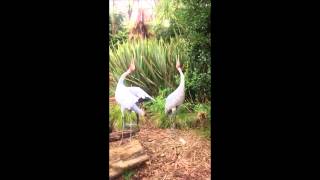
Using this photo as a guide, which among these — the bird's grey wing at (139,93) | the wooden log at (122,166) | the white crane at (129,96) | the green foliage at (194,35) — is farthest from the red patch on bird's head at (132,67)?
the wooden log at (122,166)

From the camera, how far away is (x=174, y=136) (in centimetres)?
340

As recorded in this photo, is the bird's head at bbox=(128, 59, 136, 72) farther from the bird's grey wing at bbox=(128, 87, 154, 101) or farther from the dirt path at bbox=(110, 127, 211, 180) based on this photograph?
the dirt path at bbox=(110, 127, 211, 180)

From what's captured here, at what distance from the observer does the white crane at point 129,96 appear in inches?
131

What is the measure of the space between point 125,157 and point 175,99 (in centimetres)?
64

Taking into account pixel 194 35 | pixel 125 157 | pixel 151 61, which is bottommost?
pixel 125 157

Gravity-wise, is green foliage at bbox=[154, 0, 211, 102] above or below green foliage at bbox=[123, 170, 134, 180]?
above

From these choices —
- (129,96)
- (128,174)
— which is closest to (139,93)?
(129,96)

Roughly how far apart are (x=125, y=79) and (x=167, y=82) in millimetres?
358

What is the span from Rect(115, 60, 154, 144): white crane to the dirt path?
189 millimetres

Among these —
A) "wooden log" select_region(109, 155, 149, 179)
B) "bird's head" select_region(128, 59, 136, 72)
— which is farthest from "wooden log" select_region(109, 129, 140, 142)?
"bird's head" select_region(128, 59, 136, 72)

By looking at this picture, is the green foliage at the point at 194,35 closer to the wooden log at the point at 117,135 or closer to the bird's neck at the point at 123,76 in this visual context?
the bird's neck at the point at 123,76

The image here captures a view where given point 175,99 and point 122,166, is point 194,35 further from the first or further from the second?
point 122,166

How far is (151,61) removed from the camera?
11.2 feet

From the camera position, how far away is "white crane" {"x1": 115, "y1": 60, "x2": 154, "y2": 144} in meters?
3.34
